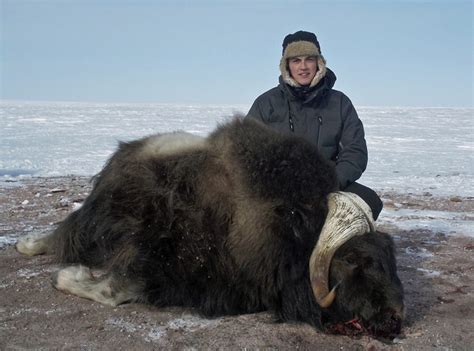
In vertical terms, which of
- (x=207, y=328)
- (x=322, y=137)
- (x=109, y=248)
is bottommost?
(x=207, y=328)

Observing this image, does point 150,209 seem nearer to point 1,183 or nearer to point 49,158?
point 1,183

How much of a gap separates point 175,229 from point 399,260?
1.68 meters

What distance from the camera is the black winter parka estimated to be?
3.37 m

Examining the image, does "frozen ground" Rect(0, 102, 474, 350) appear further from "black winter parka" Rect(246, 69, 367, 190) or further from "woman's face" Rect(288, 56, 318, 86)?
"woman's face" Rect(288, 56, 318, 86)

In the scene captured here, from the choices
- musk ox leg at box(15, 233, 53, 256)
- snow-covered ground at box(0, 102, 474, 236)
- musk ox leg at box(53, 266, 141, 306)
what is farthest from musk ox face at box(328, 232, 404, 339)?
musk ox leg at box(15, 233, 53, 256)

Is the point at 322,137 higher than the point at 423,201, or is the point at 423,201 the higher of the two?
the point at 322,137

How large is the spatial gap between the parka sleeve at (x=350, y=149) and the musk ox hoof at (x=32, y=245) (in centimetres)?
174

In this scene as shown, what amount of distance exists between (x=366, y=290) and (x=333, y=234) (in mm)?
247

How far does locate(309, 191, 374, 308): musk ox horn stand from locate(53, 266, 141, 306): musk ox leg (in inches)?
30.5

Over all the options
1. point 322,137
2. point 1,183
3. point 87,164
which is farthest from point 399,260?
point 87,164

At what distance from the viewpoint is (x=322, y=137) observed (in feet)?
11.1

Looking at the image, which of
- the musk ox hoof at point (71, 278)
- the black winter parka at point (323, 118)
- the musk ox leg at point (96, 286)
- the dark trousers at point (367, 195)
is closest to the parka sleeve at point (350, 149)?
the black winter parka at point (323, 118)

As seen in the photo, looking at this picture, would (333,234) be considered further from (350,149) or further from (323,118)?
(323,118)

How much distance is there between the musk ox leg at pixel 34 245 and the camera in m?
3.29
